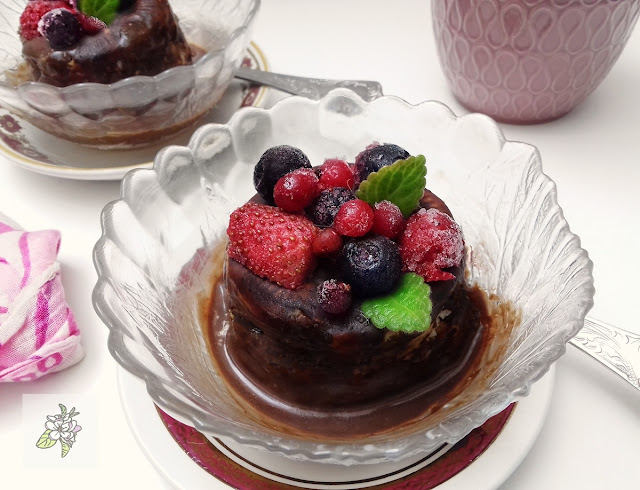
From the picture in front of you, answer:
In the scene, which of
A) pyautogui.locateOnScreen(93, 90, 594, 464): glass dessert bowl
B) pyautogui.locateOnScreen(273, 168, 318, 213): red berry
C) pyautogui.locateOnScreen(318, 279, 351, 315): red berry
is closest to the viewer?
pyautogui.locateOnScreen(93, 90, 594, 464): glass dessert bowl

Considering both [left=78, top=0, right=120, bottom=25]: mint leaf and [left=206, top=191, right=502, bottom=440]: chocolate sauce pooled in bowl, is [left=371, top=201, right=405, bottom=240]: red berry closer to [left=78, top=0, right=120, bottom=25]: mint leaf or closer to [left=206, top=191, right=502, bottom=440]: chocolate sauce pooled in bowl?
[left=206, top=191, right=502, bottom=440]: chocolate sauce pooled in bowl

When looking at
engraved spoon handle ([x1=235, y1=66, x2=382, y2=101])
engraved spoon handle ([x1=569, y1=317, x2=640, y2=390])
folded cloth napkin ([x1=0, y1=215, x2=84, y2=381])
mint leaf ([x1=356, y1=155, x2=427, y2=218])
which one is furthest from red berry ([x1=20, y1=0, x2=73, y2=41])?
engraved spoon handle ([x1=569, y1=317, x2=640, y2=390])

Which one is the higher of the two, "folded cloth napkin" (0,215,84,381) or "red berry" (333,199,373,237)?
"red berry" (333,199,373,237)

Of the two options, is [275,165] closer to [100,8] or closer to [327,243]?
[327,243]

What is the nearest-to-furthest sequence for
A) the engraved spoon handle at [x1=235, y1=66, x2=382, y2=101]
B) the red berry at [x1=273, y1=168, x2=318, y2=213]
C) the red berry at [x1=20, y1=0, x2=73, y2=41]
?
the red berry at [x1=273, y1=168, x2=318, y2=213]
the red berry at [x1=20, y1=0, x2=73, y2=41]
the engraved spoon handle at [x1=235, y1=66, x2=382, y2=101]

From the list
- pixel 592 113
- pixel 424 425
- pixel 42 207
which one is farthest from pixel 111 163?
pixel 592 113

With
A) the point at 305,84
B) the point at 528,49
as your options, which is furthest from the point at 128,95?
the point at 528,49

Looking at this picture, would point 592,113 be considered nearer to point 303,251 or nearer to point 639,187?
point 639,187
